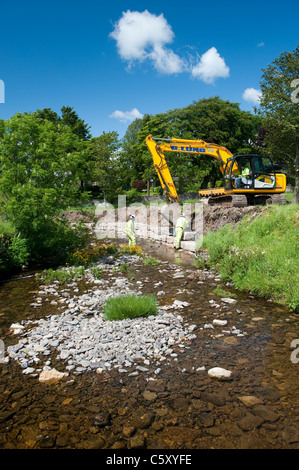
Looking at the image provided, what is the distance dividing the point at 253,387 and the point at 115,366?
1.86 m

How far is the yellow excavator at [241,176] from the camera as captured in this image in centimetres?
1416

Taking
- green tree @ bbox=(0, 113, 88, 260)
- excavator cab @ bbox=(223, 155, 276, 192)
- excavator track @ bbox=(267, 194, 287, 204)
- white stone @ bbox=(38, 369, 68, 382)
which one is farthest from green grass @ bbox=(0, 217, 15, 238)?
excavator track @ bbox=(267, 194, 287, 204)

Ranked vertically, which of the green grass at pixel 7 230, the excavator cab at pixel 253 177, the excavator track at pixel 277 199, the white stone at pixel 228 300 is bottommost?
the white stone at pixel 228 300

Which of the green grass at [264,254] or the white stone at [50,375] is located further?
the green grass at [264,254]

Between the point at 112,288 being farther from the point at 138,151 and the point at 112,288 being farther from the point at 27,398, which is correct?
the point at 138,151

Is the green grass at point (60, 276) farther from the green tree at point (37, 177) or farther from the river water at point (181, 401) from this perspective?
the river water at point (181, 401)

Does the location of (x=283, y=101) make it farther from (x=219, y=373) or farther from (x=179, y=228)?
(x=219, y=373)

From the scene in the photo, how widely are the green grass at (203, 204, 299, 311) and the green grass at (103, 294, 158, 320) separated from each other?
2.94 m

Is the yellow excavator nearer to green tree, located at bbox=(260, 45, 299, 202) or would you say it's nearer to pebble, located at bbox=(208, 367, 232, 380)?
green tree, located at bbox=(260, 45, 299, 202)

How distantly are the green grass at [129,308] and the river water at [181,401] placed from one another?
3.39ft

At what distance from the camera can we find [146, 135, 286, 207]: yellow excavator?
14.2 meters

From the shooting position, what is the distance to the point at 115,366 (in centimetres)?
434

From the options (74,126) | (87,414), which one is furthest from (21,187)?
(74,126)

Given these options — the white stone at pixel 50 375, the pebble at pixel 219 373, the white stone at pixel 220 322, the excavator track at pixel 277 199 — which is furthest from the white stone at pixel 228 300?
the excavator track at pixel 277 199
